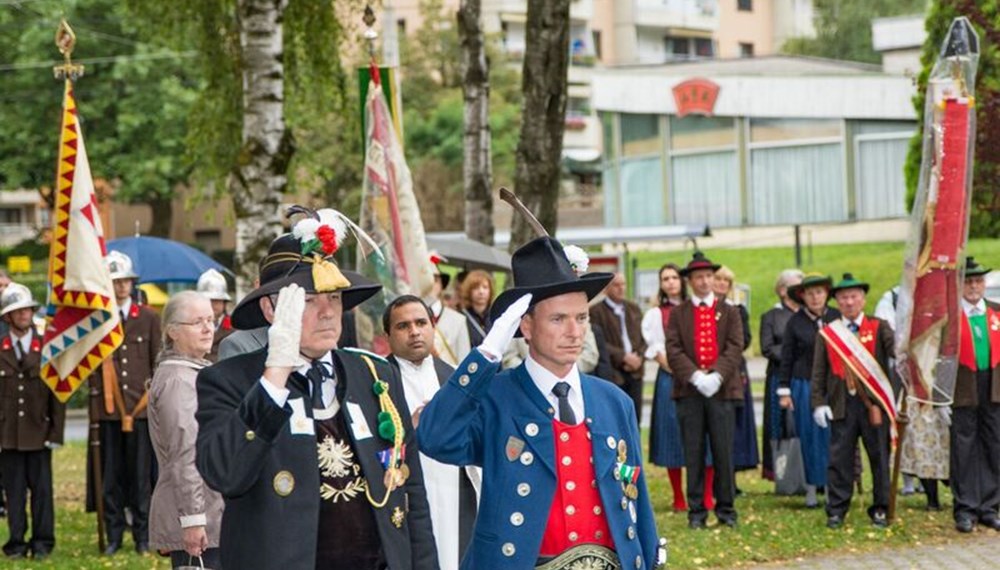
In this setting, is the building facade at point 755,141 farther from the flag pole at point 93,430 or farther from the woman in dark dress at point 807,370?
the flag pole at point 93,430

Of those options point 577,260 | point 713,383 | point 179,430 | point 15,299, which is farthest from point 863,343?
point 577,260

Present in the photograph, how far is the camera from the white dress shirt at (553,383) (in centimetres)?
619

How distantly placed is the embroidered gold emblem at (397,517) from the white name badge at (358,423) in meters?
0.27

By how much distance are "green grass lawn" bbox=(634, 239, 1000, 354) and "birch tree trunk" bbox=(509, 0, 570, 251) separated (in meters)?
12.7

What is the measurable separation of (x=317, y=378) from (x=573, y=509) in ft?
3.18

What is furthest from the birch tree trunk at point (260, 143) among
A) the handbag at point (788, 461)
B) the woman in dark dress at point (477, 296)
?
the handbag at point (788, 461)

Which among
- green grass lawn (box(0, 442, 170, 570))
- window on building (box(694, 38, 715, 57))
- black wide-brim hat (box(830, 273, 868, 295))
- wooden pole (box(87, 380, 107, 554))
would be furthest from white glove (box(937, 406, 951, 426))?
window on building (box(694, 38, 715, 57))

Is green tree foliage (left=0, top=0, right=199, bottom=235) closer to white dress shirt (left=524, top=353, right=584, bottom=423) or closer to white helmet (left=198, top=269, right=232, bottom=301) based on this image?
white helmet (left=198, top=269, right=232, bottom=301)

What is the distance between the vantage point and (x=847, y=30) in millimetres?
74188

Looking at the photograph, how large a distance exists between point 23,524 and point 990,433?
24.5 feet

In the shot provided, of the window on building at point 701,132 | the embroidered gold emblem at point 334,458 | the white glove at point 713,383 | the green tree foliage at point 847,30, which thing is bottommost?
the white glove at point 713,383

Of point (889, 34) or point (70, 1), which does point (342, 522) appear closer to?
point (70, 1)

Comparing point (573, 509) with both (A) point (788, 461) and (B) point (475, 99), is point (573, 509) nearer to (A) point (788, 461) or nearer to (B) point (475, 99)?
(A) point (788, 461)

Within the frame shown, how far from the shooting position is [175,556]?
28.6ft
